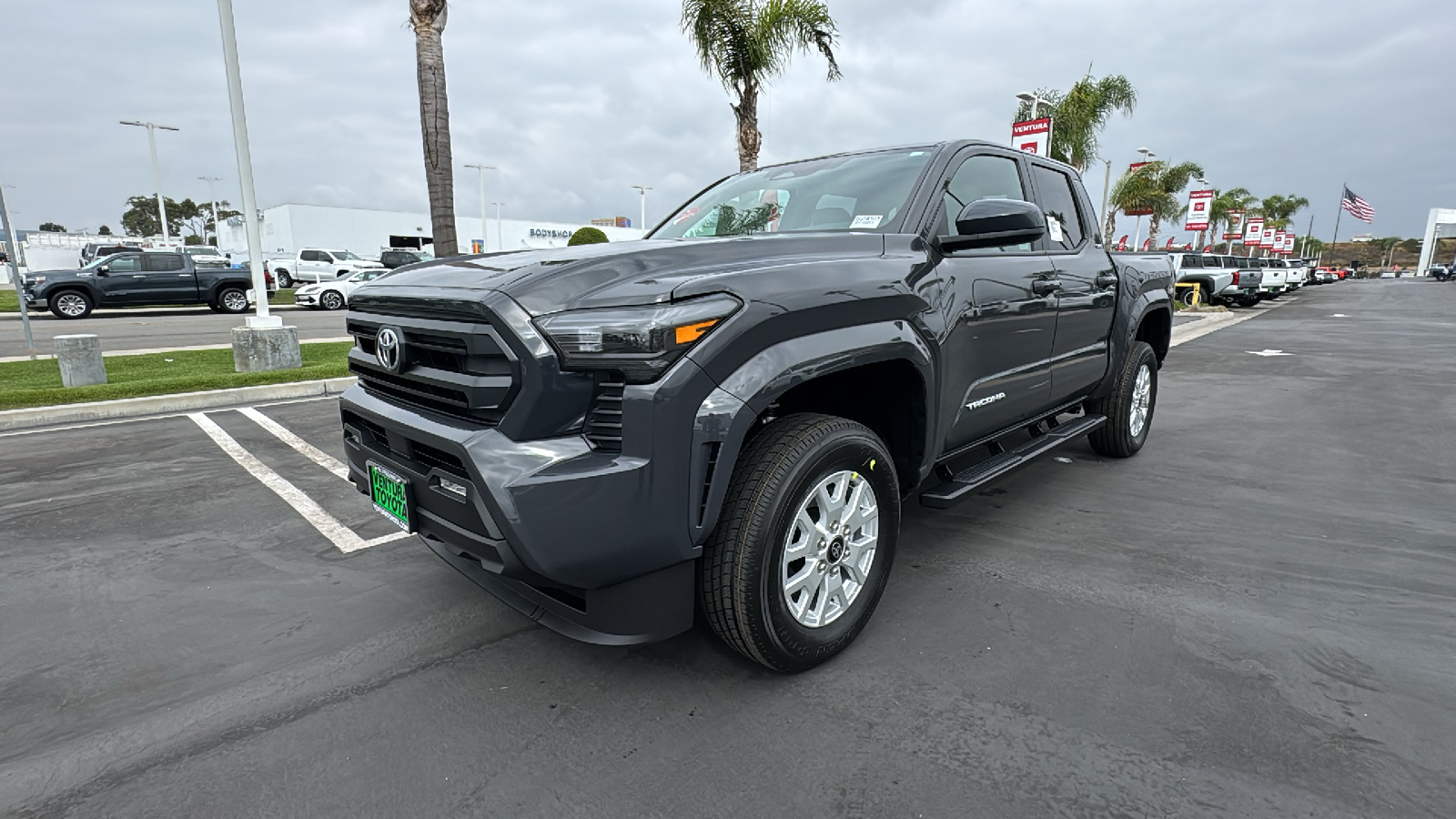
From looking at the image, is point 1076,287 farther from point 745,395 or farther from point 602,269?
point 602,269

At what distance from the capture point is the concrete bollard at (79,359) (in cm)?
726

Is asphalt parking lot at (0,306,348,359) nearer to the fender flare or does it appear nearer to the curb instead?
the curb

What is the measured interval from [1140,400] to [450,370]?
196 inches

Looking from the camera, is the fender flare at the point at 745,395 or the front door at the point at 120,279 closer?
the fender flare at the point at 745,395

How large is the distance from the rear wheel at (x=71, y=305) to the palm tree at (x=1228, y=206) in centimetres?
5641

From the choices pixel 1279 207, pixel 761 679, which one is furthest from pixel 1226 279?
pixel 1279 207

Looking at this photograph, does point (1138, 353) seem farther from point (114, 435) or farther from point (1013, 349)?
point (114, 435)

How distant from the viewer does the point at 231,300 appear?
19359mm

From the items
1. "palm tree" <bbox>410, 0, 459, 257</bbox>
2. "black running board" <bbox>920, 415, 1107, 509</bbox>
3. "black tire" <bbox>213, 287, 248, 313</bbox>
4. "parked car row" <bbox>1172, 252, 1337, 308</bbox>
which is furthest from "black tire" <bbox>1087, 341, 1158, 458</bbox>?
"black tire" <bbox>213, 287, 248, 313</bbox>

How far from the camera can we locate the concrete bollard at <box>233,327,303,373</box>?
818cm

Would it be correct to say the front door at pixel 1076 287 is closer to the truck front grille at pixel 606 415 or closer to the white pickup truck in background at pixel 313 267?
the truck front grille at pixel 606 415

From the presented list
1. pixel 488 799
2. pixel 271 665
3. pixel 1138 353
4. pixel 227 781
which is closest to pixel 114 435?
pixel 271 665

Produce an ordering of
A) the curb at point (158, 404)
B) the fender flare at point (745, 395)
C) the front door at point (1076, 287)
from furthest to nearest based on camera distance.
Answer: the curb at point (158, 404), the front door at point (1076, 287), the fender flare at point (745, 395)

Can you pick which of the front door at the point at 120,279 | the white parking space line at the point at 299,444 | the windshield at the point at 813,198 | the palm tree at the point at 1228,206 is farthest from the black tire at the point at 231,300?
the palm tree at the point at 1228,206
